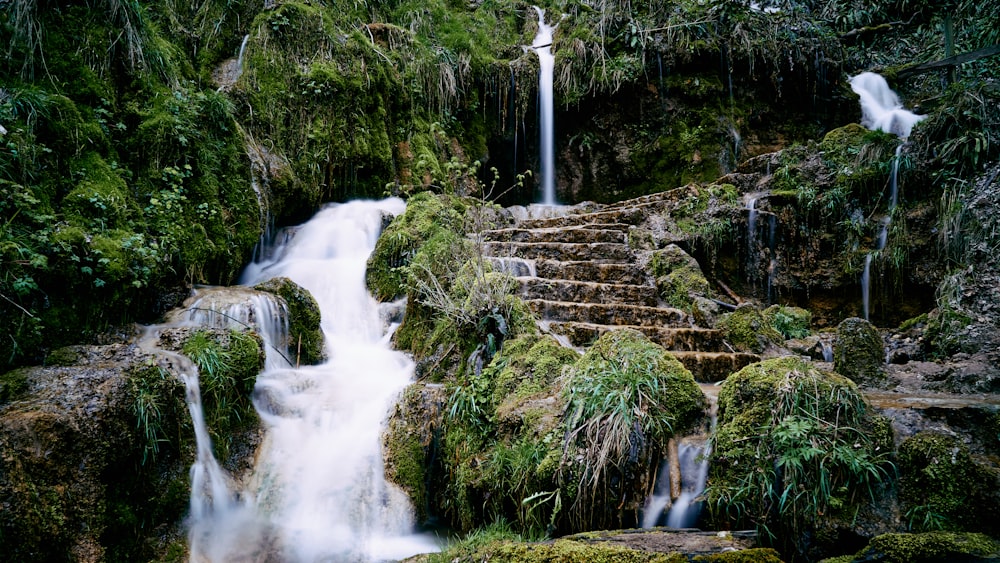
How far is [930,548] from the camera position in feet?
7.98

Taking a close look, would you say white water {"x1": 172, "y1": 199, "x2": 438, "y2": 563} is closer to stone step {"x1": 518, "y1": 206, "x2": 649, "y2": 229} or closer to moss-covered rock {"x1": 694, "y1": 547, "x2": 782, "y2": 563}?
moss-covered rock {"x1": 694, "y1": 547, "x2": 782, "y2": 563}

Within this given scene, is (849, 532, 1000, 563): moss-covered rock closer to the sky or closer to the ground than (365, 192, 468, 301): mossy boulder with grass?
closer to the ground

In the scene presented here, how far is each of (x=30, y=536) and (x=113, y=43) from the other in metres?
5.72

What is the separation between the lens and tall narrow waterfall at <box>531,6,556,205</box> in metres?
12.2

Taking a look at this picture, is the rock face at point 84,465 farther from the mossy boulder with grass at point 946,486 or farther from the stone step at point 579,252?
the mossy boulder with grass at point 946,486

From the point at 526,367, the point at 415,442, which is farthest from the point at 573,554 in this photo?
the point at 415,442

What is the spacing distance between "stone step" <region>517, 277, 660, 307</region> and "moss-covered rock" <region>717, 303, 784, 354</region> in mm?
922

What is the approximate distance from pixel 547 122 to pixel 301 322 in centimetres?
819

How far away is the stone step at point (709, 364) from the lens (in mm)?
5055

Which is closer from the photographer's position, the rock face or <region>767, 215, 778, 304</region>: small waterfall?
the rock face

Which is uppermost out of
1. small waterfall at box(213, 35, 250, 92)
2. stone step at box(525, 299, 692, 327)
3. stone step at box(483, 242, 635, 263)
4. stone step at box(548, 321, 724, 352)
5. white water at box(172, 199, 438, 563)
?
small waterfall at box(213, 35, 250, 92)

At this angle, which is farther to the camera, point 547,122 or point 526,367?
point 547,122

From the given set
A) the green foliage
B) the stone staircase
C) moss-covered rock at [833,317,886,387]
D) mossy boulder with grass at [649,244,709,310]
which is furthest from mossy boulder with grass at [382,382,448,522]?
moss-covered rock at [833,317,886,387]

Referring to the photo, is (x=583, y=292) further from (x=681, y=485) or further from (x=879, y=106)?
(x=879, y=106)
